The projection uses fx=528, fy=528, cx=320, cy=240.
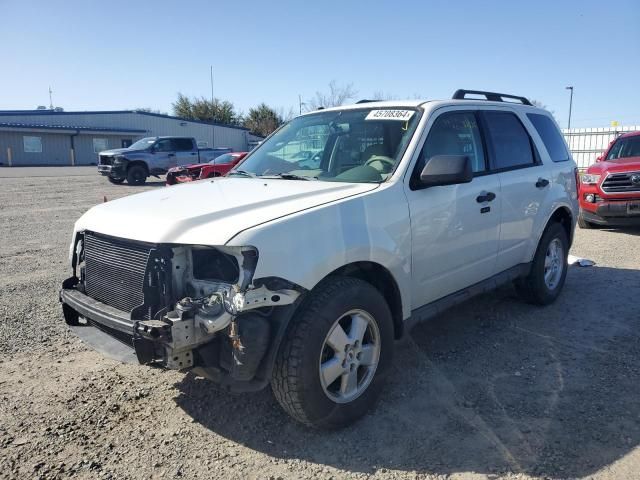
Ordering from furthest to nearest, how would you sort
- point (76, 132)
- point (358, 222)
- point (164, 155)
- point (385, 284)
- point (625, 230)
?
point (76, 132) < point (164, 155) < point (625, 230) < point (385, 284) < point (358, 222)

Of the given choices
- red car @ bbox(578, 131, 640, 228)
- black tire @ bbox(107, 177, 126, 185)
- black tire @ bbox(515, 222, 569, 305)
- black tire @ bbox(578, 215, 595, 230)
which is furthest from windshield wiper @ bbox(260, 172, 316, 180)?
black tire @ bbox(107, 177, 126, 185)

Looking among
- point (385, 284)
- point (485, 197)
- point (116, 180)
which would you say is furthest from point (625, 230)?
point (116, 180)

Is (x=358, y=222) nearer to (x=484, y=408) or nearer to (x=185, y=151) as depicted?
(x=484, y=408)

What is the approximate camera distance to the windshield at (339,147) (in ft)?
12.3

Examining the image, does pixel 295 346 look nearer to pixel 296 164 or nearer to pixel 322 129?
pixel 296 164

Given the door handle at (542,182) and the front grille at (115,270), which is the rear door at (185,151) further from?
the front grille at (115,270)

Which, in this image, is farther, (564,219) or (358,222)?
(564,219)

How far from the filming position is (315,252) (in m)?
2.88

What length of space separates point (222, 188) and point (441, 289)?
1.78m

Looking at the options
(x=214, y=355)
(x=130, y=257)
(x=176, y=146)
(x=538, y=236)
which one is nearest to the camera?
(x=214, y=355)

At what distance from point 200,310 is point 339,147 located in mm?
1944

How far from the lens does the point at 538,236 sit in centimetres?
512

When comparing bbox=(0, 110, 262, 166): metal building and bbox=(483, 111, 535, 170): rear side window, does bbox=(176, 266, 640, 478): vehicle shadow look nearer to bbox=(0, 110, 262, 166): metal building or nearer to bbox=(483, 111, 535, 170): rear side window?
bbox=(483, 111, 535, 170): rear side window

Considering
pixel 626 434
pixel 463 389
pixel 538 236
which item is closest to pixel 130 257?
pixel 463 389
